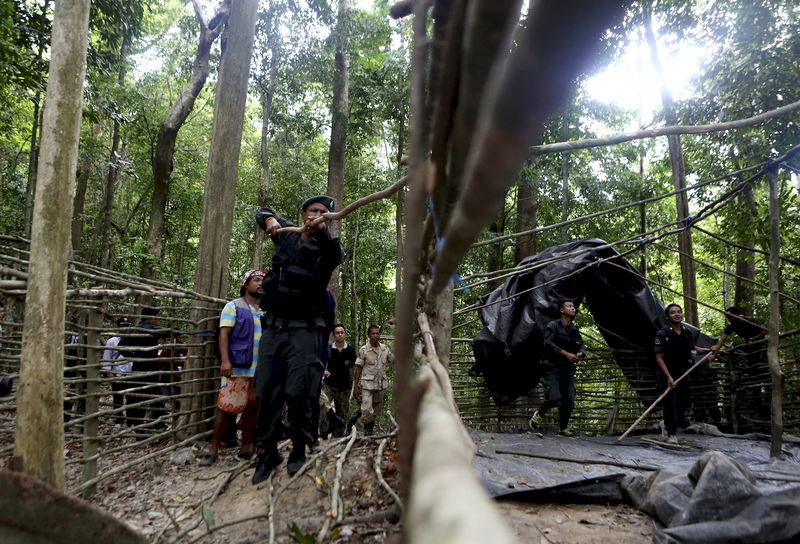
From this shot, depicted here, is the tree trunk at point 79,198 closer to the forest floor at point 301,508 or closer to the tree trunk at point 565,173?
the forest floor at point 301,508

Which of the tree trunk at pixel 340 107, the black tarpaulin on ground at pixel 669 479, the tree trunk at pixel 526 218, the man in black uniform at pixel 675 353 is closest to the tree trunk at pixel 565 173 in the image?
the tree trunk at pixel 526 218

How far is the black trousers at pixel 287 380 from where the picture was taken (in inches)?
119

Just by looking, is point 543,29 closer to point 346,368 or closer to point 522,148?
point 522,148

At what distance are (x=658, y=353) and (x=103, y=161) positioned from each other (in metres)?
12.2

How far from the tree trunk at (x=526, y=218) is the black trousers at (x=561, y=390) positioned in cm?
442

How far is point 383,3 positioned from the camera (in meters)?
9.52

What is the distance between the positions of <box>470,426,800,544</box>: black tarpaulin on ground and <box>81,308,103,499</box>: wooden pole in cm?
247

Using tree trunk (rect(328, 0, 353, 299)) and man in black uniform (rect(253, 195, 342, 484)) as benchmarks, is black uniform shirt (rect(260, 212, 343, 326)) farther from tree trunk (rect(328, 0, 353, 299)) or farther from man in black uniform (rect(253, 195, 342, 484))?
tree trunk (rect(328, 0, 353, 299))

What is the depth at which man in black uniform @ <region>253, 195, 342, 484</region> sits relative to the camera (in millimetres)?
3023

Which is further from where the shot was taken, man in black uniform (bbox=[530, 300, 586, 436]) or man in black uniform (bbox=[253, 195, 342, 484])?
man in black uniform (bbox=[530, 300, 586, 436])

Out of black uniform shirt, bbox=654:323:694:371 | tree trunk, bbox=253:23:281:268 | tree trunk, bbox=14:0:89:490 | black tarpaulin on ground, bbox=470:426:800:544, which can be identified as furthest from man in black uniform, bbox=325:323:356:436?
tree trunk, bbox=253:23:281:268

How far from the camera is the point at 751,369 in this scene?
5.80m

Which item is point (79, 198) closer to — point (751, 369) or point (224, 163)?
point (224, 163)

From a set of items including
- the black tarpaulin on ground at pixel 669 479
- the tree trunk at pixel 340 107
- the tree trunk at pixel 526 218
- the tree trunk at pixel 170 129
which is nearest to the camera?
the black tarpaulin on ground at pixel 669 479
